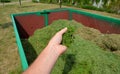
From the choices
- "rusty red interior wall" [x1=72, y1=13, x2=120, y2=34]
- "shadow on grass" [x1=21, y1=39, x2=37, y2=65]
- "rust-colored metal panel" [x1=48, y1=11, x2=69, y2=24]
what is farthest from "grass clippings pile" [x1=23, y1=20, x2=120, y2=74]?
"rust-colored metal panel" [x1=48, y1=11, x2=69, y2=24]

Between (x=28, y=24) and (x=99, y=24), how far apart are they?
217 cm

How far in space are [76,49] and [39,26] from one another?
7.79 ft

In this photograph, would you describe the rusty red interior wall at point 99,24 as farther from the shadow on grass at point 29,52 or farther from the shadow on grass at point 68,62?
the shadow on grass at point 29,52

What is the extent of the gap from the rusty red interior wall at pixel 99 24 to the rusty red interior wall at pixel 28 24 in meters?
1.28

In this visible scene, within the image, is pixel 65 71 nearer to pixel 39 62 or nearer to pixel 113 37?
pixel 113 37

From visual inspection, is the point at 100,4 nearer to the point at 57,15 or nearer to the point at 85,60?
the point at 57,15

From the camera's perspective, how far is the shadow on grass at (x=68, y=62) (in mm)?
3037

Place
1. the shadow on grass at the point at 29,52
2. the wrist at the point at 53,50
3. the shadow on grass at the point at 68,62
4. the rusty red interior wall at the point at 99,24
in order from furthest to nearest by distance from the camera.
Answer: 1. the rusty red interior wall at the point at 99,24
2. the shadow on grass at the point at 29,52
3. the shadow on grass at the point at 68,62
4. the wrist at the point at 53,50

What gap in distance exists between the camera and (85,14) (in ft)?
16.8

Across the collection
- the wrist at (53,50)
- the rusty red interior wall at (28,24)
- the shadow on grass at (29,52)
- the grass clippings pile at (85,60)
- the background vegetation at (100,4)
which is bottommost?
the shadow on grass at (29,52)

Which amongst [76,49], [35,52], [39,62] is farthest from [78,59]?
A: [39,62]

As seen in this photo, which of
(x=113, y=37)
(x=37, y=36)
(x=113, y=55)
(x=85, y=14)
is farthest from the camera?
(x=85, y=14)

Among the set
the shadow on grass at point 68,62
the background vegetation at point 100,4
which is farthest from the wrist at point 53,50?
the background vegetation at point 100,4

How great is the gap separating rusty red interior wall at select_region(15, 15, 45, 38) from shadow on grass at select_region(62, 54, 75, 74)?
7.49 ft
